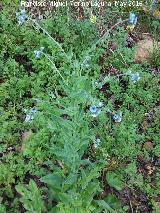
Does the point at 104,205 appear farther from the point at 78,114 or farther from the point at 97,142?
the point at 78,114

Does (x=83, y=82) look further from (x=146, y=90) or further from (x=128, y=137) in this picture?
(x=146, y=90)

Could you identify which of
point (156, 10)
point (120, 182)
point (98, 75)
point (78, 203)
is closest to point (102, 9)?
point (156, 10)

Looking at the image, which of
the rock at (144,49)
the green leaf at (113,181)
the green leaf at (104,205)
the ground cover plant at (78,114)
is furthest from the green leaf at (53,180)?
the rock at (144,49)

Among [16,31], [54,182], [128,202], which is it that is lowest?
[128,202]

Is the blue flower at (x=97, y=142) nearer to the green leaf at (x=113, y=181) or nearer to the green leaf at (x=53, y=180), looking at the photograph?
the green leaf at (x=113, y=181)

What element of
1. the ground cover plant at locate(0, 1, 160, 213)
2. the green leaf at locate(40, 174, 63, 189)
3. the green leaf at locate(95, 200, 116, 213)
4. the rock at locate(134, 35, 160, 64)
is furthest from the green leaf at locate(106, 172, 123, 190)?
the rock at locate(134, 35, 160, 64)
